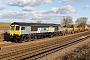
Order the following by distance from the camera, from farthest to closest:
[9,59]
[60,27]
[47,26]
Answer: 1. [60,27]
2. [47,26]
3. [9,59]

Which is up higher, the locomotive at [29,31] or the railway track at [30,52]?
the locomotive at [29,31]

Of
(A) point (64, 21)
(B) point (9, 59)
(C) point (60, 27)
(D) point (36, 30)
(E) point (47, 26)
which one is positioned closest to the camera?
(B) point (9, 59)

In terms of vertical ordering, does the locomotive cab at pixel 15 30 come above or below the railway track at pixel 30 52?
above

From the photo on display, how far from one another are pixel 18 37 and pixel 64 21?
41.6 metres

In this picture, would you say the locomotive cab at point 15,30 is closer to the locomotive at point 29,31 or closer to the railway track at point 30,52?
the locomotive at point 29,31

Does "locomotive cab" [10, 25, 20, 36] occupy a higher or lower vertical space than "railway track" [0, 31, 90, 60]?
higher

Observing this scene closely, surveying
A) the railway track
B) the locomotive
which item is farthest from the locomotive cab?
the railway track

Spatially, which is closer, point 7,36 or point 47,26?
point 7,36

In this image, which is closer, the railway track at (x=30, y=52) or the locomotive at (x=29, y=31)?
the railway track at (x=30, y=52)

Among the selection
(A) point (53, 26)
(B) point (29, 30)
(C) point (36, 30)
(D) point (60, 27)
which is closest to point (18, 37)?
(B) point (29, 30)

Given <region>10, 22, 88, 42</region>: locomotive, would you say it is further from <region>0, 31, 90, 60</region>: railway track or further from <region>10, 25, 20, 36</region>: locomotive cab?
<region>0, 31, 90, 60</region>: railway track

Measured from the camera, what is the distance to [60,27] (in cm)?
5288

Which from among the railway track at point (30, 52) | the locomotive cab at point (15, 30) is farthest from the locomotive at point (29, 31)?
the railway track at point (30, 52)

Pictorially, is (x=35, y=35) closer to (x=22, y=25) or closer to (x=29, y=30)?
(x=29, y=30)
